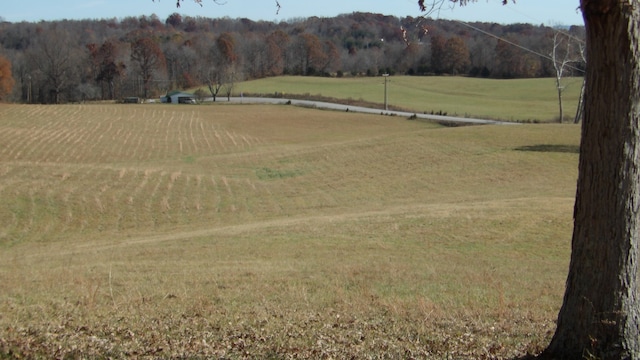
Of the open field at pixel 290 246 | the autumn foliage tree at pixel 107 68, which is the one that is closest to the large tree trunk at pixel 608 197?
the open field at pixel 290 246

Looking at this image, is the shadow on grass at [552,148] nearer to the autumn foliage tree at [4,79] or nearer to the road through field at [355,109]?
the road through field at [355,109]

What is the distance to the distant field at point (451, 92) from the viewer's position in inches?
3639

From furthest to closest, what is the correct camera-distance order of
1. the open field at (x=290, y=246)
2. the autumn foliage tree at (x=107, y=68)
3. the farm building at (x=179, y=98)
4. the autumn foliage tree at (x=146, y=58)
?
1. the autumn foliage tree at (x=146, y=58)
2. the autumn foliage tree at (x=107, y=68)
3. the farm building at (x=179, y=98)
4. the open field at (x=290, y=246)

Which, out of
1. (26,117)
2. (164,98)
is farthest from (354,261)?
(164,98)

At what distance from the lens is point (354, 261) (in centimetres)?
1612

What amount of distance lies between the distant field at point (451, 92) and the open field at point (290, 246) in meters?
38.1

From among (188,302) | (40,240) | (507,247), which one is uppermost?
(188,302)

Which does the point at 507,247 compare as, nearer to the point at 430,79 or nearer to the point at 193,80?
the point at 430,79

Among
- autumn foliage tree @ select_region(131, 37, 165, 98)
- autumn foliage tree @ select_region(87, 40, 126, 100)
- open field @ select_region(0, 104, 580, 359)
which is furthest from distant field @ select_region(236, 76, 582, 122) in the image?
open field @ select_region(0, 104, 580, 359)

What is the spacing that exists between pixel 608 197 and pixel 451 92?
375ft

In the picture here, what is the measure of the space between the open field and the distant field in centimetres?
3810

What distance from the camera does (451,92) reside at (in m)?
117

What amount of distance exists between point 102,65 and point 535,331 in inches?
5024

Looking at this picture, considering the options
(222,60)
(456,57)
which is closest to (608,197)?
(456,57)
